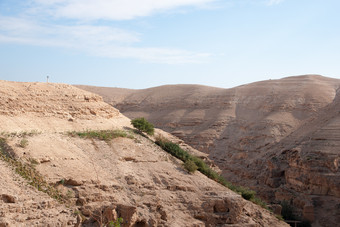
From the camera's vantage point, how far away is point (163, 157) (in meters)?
20.9

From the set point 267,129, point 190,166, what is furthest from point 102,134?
point 267,129

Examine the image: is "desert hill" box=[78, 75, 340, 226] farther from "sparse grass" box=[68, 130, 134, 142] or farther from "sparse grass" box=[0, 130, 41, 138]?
"sparse grass" box=[0, 130, 41, 138]

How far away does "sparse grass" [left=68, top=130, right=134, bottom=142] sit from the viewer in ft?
64.5

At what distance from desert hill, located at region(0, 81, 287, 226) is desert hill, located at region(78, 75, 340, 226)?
1240cm

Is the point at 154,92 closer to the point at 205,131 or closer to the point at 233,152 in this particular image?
the point at 205,131

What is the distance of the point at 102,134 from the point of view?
2027 cm

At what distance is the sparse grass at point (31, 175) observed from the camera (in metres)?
15.0

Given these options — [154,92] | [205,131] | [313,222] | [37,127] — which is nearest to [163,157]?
[37,127]

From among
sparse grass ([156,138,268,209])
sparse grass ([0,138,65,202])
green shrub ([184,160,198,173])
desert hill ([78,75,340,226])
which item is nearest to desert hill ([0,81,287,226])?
sparse grass ([0,138,65,202])

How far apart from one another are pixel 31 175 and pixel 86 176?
7.28 ft

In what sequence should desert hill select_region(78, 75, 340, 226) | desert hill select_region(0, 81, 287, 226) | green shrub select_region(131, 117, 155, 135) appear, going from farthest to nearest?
desert hill select_region(78, 75, 340, 226)
green shrub select_region(131, 117, 155, 135)
desert hill select_region(0, 81, 287, 226)

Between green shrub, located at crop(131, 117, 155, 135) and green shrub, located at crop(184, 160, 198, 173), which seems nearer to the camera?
green shrub, located at crop(184, 160, 198, 173)

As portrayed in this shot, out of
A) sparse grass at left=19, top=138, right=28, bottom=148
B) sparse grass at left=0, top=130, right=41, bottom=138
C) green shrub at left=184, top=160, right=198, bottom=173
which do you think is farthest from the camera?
green shrub at left=184, top=160, right=198, bottom=173

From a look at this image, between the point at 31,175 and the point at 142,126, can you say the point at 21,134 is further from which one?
the point at 142,126
